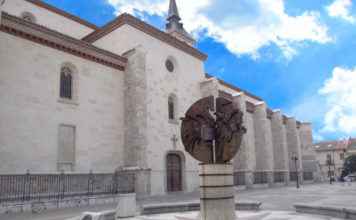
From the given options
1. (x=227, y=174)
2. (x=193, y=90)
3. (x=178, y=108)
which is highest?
(x=193, y=90)

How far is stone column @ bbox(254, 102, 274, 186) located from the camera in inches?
1264

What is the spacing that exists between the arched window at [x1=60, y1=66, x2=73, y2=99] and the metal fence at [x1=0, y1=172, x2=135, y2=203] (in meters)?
5.15

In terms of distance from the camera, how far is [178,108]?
24.3 meters

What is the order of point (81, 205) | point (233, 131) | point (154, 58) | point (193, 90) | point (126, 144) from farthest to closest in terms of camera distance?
1. point (193, 90)
2. point (154, 58)
3. point (126, 144)
4. point (81, 205)
5. point (233, 131)

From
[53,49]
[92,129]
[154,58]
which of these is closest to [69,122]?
[92,129]

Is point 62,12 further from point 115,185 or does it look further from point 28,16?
point 115,185

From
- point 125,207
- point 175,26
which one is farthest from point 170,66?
point 175,26

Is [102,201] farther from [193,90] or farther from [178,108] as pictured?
[193,90]

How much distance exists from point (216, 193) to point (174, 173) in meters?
16.3

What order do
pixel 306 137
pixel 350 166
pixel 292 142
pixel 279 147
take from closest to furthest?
pixel 279 147 < pixel 292 142 < pixel 306 137 < pixel 350 166

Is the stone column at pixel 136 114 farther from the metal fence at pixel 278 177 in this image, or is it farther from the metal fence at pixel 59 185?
the metal fence at pixel 278 177

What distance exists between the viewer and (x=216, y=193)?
7.09 m

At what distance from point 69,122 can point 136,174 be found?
510cm

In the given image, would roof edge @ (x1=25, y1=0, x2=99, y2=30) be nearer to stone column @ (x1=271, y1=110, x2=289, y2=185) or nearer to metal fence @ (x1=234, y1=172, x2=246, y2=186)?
metal fence @ (x1=234, y1=172, x2=246, y2=186)
